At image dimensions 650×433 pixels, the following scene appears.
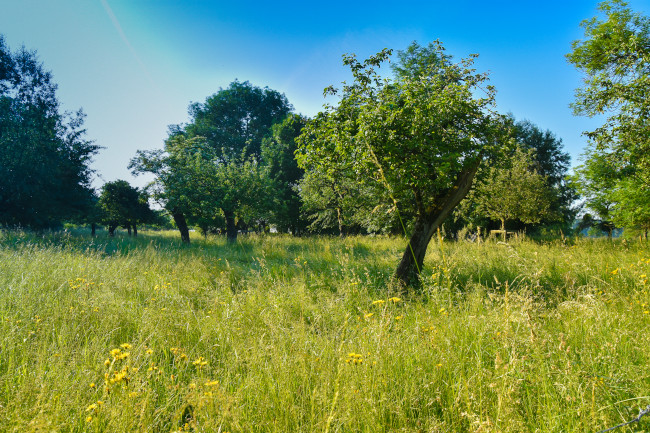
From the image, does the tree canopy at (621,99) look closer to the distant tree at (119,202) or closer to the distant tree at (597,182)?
the distant tree at (597,182)

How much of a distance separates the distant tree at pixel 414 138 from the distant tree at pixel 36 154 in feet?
48.7

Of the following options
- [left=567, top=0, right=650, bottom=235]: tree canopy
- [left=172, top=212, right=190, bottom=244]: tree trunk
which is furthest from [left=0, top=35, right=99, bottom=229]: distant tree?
A: [left=567, top=0, right=650, bottom=235]: tree canopy

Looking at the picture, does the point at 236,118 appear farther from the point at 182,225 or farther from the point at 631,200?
the point at 631,200

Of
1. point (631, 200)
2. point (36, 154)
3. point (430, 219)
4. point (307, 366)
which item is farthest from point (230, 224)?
point (631, 200)

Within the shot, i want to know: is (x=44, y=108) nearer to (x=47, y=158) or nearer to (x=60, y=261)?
(x=47, y=158)

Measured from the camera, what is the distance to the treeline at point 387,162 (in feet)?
20.0

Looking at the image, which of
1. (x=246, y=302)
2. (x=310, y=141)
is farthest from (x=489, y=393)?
(x=310, y=141)

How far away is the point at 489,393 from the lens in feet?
7.03

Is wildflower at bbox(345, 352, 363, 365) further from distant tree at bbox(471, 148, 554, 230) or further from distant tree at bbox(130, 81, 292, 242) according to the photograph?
distant tree at bbox(471, 148, 554, 230)

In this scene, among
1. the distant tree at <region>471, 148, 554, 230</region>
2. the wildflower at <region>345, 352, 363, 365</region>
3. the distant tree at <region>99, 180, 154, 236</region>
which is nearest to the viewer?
the wildflower at <region>345, 352, 363, 365</region>

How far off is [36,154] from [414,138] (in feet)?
58.1

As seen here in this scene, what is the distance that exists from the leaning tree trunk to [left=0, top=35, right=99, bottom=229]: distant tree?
1738 centimetres

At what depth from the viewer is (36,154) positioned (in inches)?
547

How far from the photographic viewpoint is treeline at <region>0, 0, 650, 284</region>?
239 inches
